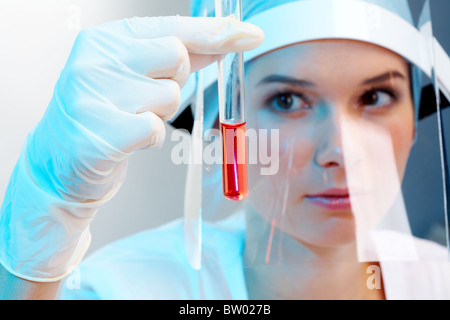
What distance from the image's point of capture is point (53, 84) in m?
1.20

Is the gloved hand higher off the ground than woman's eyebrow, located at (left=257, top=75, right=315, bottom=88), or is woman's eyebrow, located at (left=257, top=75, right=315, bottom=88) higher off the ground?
woman's eyebrow, located at (left=257, top=75, right=315, bottom=88)

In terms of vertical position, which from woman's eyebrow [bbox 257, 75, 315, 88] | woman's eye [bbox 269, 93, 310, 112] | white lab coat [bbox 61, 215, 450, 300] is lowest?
white lab coat [bbox 61, 215, 450, 300]

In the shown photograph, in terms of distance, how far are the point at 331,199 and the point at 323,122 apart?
193 mm

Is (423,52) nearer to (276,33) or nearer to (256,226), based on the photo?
(276,33)

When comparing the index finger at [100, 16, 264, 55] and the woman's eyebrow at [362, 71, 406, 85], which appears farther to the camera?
the woman's eyebrow at [362, 71, 406, 85]

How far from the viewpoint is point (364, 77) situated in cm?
115

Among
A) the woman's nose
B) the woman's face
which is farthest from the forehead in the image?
the woman's nose

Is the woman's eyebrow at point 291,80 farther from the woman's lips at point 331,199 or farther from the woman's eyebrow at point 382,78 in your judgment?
the woman's lips at point 331,199

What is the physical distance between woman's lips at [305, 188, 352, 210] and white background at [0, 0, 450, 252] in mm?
337

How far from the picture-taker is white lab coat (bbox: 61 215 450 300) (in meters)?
1.17

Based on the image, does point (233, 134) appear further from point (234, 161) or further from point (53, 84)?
point (53, 84)

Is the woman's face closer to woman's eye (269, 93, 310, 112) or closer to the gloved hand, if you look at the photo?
woman's eye (269, 93, 310, 112)
